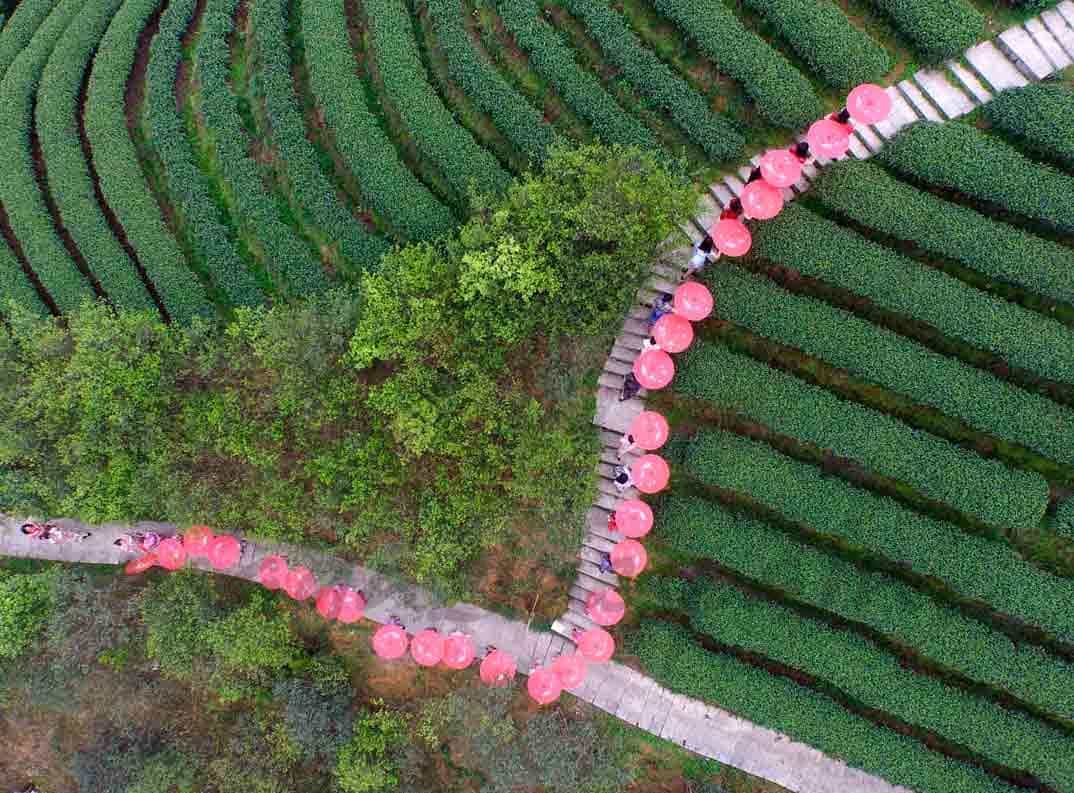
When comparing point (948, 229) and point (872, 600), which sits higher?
point (948, 229)

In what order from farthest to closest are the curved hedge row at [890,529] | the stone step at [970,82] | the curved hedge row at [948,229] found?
the stone step at [970,82] < the curved hedge row at [890,529] < the curved hedge row at [948,229]

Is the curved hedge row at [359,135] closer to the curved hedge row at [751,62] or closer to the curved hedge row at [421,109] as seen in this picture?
the curved hedge row at [421,109]

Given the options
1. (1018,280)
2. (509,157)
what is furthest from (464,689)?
(1018,280)

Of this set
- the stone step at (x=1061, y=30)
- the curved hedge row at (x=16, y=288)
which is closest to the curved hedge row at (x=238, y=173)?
the curved hedge row at (x=16, y=288)

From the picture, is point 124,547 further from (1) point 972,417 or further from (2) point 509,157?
(1) point 972,417

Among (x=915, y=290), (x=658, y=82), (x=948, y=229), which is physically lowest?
(x=915, y=290)

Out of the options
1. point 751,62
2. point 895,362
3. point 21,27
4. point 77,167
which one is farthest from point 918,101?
point 21,27

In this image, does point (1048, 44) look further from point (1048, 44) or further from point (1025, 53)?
point (1025, 53)
